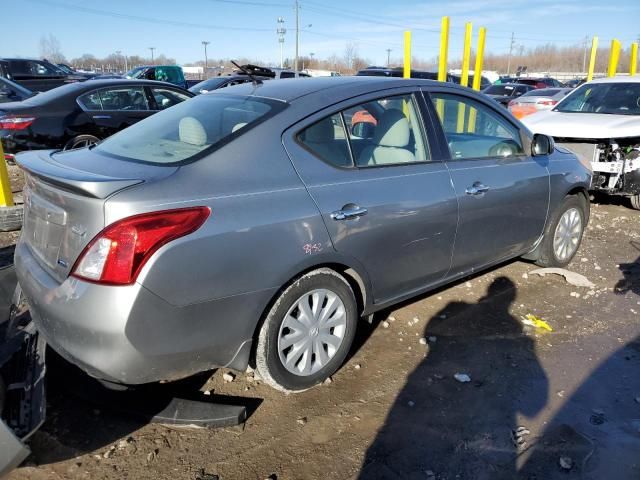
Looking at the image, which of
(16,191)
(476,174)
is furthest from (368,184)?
(16,191)

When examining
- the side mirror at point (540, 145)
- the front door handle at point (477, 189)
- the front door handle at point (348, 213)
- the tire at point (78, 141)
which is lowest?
the tire at point (78, 141)

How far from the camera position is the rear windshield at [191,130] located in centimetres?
275

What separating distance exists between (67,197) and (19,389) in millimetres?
989

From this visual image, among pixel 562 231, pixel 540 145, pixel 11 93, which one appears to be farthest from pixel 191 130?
pixel 11 93

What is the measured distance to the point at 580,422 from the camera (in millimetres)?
2818

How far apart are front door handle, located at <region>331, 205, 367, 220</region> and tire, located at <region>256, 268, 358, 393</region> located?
306mm

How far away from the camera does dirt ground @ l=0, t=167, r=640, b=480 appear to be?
249 cm

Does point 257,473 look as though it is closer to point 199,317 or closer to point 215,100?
point 199,317

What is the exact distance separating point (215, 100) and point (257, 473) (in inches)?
87.0

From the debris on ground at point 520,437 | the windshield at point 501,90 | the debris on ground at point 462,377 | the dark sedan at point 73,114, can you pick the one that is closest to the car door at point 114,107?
the dark sedan at point 73,114

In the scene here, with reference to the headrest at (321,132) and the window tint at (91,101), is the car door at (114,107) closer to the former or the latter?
the window tint at (91,101)

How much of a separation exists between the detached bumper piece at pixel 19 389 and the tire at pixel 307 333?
3.52 ft

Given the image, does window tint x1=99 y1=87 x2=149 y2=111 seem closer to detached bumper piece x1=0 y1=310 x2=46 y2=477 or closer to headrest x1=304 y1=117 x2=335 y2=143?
detached bumper piece x1=0 y1=310 x2=46 y2=477

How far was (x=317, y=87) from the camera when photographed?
126 inches
